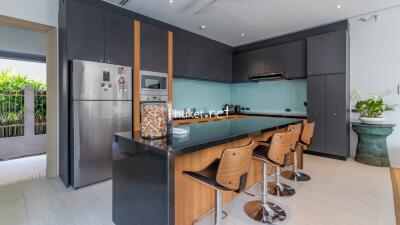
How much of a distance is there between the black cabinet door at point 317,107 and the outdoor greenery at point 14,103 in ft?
19.9

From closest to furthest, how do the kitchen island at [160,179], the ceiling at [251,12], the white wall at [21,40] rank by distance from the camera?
the kitchen island at [160,179], the ceiling at [251,12], the white wall at [21,40]

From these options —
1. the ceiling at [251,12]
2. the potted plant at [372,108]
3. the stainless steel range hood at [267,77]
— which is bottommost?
the potted plant at [372,108]

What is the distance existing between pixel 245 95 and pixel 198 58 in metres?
2.04

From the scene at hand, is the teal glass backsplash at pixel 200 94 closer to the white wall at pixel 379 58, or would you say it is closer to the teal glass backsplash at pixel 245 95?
Answer: the teal glass backsplash at pixel 245 95

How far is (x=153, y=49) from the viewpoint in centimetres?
361

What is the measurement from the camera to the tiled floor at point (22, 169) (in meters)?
3.06

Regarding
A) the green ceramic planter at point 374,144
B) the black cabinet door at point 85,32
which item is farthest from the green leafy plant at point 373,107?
the black cabinet door at point 85,32

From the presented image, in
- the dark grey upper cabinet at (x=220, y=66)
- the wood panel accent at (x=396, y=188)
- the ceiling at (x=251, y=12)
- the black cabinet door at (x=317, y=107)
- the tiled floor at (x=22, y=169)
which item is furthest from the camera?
the dark grey upper cabinet at (x=220, y=66)

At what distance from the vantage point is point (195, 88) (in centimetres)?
533

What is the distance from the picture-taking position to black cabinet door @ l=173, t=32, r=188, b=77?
4.23 metres

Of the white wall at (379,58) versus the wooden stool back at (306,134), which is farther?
the white wall at (379,58)

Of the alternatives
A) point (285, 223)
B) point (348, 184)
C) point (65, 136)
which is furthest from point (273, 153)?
point (65, 136)

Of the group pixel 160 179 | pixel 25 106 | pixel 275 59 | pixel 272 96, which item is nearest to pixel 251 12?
pixel 275 59

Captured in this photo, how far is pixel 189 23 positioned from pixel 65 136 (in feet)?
10.1
